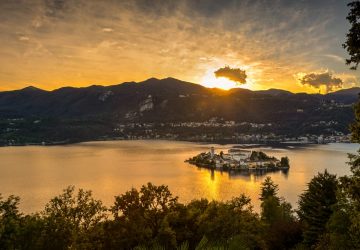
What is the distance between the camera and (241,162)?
94.9 meters

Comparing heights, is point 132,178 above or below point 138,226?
below

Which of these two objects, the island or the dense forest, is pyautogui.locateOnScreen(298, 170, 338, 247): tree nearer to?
the dense forest

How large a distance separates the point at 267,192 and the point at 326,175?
64.0ft

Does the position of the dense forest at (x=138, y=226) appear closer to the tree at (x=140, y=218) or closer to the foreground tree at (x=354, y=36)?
the tree at (x=140, y=218)

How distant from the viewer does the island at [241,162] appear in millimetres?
89688

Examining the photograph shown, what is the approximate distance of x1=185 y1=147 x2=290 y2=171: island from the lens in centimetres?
8969

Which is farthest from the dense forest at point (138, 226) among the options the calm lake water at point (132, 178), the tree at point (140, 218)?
the calm lake water at point (132, 178)

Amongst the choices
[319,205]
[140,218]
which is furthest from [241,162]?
[140,218]

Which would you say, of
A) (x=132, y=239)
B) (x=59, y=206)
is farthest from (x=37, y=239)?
(x=132, y=239)

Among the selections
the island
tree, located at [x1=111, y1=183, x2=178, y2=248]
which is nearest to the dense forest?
tree, located at [x1=111, y1=183, x2=178, y2=248]

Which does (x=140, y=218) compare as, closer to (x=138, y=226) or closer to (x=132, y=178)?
(x=138, y=226)

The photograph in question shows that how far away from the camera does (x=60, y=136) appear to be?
195 metres

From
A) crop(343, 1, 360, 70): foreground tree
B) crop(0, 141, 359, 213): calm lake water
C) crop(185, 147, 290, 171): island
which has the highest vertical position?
crop(343, 1, 360, 70): foreground tree

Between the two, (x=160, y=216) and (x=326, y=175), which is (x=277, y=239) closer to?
(x=326, y=175)
